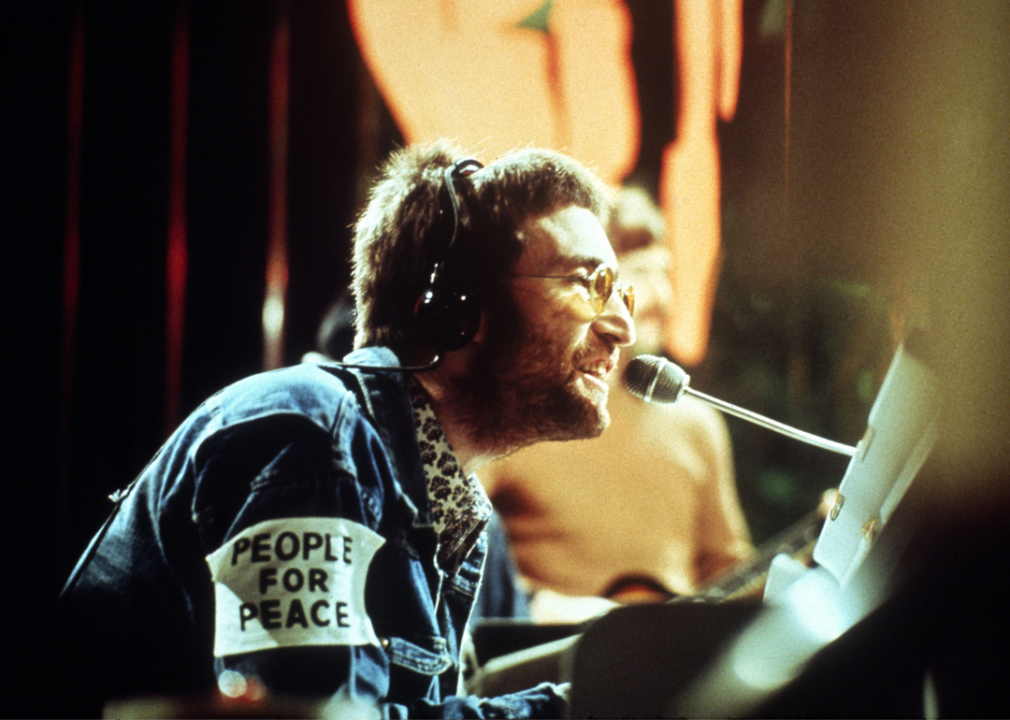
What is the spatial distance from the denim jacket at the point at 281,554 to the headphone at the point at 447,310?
0.10m

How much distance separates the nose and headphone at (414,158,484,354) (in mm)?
224

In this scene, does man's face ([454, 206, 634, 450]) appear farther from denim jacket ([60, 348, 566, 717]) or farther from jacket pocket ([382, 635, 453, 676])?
jacket pocket ([382, 635, 453, 676])

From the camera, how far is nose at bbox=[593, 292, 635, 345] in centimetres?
132

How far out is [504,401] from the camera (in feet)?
4.21

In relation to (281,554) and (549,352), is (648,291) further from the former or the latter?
(281,554)

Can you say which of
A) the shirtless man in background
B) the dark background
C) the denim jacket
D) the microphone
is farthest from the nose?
the shirtless man in background

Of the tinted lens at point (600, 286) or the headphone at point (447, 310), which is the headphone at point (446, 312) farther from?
the tinted lens at point (600, 286)

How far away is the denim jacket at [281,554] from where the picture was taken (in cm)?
86

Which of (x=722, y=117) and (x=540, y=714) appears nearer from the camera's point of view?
(x=540, y=714)

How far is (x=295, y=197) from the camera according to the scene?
269cm

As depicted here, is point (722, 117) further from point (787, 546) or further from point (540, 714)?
point (540, 714)

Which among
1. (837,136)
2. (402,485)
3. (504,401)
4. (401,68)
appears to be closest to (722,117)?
(837,136)

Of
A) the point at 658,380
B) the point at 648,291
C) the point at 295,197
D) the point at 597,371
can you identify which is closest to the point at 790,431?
the point at 658,380

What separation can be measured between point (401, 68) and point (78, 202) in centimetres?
112
